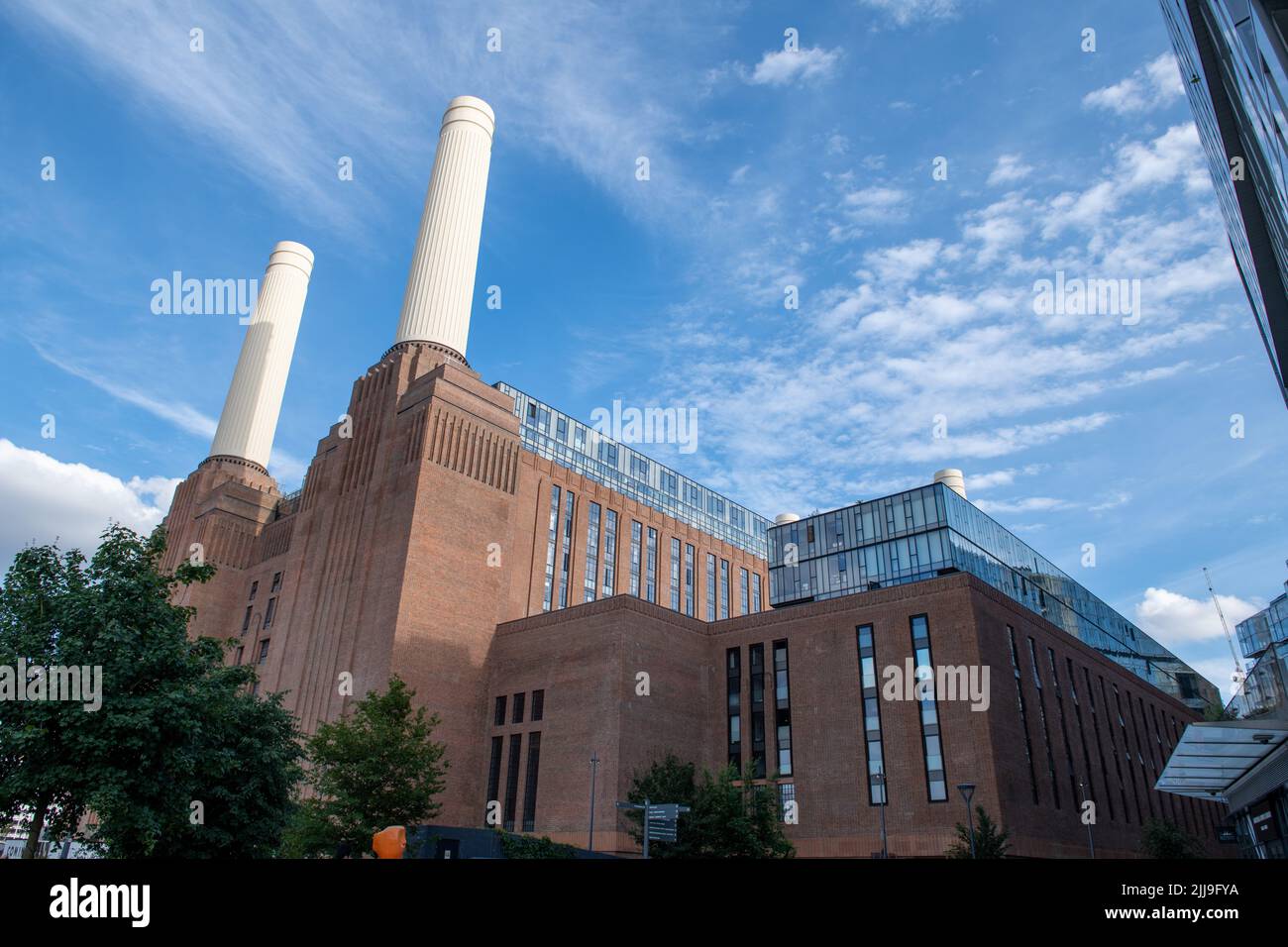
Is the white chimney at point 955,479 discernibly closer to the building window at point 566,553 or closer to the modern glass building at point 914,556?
the modern glass building at point 914,556

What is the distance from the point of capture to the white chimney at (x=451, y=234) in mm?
68188

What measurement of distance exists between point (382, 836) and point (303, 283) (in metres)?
102

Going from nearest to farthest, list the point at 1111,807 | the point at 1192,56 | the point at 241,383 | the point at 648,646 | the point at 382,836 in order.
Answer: the point at 382,836
the point at 1192,56
the point at 648,646
the point at 1111,807
the point at 241,383

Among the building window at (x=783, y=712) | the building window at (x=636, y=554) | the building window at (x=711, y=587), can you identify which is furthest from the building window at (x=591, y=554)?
the building window at (x=783, y=712)

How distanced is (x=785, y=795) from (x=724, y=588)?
38.6 m

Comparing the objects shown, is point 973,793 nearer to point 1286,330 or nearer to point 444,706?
point 1286,330

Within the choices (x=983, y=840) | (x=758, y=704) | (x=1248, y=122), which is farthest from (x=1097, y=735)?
(x=1248, y=122)

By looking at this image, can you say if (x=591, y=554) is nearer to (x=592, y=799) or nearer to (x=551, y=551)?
(x=551, y=551)

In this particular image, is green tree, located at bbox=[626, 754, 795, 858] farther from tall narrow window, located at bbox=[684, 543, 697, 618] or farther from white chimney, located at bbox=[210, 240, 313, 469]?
white chimney, located at bbox=[210, 240, 313, 469]

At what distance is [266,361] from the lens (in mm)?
91812

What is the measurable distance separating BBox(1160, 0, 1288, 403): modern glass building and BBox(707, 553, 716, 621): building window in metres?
56.7

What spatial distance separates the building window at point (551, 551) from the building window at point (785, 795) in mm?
24520
